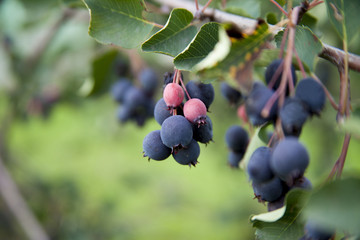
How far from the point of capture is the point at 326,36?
214 centimetres

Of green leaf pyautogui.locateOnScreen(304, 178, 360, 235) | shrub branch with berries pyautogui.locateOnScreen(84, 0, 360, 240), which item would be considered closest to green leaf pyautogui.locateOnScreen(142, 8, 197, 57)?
shrub branch with berries pyautogui.locateOnScreen(84, 0, 360, 240)

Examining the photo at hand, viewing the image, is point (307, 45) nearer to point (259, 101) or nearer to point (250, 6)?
point (259, 101)

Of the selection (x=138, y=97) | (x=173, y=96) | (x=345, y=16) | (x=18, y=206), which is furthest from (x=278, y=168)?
(x=18, y=206)

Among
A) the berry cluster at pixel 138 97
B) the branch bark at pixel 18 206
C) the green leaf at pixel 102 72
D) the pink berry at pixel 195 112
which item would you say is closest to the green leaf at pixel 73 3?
the green leaf at pixel 102 72

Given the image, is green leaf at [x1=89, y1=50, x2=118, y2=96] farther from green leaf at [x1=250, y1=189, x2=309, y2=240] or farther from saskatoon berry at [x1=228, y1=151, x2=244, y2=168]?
green leaf at [x1=250, y1=189, x2=309, y2=240]

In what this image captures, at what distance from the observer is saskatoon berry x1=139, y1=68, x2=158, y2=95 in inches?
63.4

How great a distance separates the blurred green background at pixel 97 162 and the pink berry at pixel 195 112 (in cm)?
144

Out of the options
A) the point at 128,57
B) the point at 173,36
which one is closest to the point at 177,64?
the point at 173,36

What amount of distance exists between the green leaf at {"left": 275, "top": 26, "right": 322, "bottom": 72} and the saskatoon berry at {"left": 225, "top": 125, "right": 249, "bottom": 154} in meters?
0.39

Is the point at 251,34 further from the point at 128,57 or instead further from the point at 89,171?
the point at 89,171

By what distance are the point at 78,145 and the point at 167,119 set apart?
10.5 feet

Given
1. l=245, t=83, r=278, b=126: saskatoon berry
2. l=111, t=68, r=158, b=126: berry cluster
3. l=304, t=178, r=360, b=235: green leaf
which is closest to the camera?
l=304, t=178, r=360, b=235: green leaf

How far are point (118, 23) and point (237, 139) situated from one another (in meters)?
0.50

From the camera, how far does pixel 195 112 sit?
81cm
